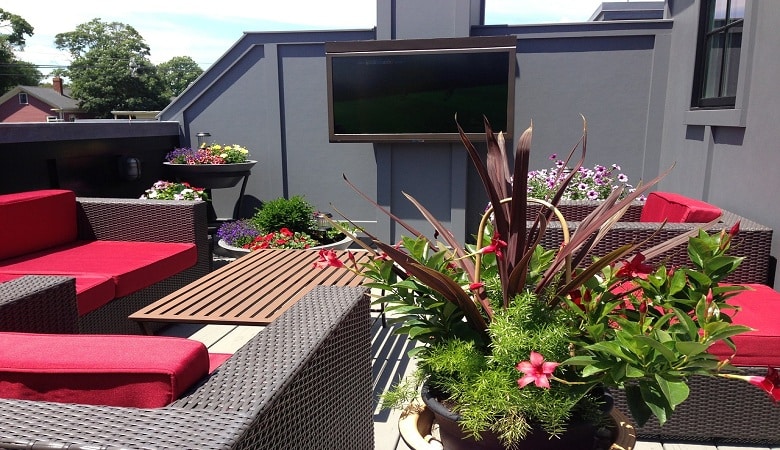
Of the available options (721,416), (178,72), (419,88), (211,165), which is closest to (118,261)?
(211,165)

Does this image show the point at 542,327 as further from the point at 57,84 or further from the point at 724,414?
the point at 57,84

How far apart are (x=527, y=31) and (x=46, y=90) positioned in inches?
2026

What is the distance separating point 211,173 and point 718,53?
409 cm

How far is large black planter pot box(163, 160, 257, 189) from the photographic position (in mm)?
5215

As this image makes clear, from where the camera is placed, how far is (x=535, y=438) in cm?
98

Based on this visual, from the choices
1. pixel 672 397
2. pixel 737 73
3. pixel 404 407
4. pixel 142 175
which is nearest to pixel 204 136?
pixel 142 175

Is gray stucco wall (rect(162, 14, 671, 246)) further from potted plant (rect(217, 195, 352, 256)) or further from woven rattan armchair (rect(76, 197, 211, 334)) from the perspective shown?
woven rattan armchair (rect(76, 197, 211, 334))

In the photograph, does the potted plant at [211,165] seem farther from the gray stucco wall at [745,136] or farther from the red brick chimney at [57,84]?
the red brick chimney at [57,84]

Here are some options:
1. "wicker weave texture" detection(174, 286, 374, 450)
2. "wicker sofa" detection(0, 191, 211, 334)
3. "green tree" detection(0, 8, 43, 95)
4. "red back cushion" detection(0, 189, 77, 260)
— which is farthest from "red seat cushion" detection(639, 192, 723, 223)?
"green tree" detection(0, 8, 43, 95)

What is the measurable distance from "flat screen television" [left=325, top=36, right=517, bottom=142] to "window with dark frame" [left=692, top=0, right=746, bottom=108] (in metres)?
1.43

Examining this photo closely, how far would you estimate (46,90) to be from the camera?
4672cm

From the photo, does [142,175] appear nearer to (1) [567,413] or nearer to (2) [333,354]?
(2) [333,354]

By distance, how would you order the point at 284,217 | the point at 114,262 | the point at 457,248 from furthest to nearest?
the point at 284,217, the point at 114,262, the point at 457,248

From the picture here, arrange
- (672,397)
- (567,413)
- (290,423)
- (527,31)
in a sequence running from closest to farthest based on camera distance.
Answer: (672,397), (567,413), (290,423), (527,31)
